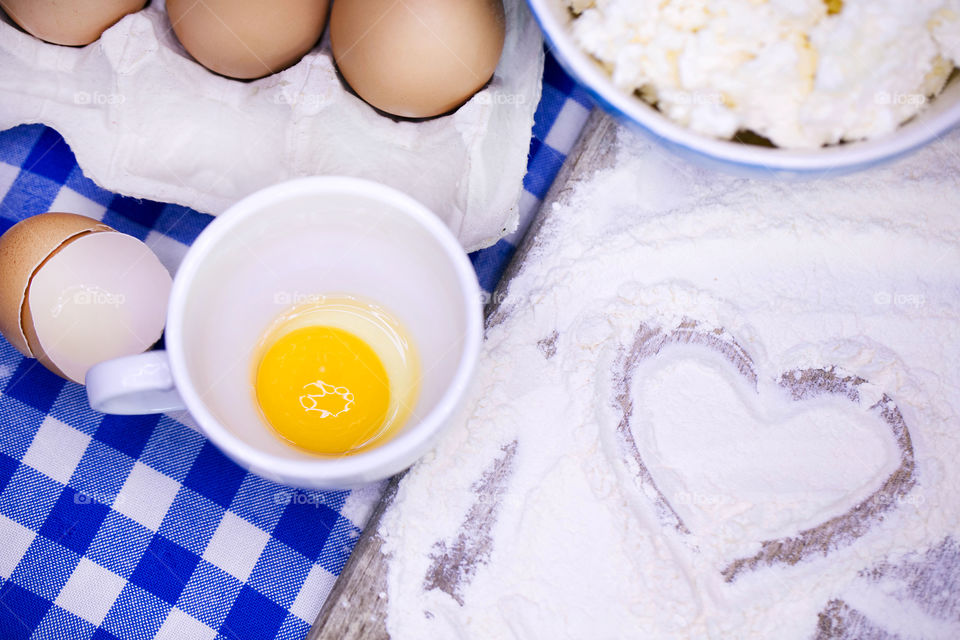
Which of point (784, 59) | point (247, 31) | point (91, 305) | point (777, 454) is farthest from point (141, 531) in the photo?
point (784, 59)

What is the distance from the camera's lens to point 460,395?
2.07 ft

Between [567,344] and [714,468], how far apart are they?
23cm

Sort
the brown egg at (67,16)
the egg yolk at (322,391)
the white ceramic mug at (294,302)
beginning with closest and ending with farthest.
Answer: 1. the white ceramic mug at (294,302)
2. the egg yolk at (322,391)
3. the brown egg at (67,16)

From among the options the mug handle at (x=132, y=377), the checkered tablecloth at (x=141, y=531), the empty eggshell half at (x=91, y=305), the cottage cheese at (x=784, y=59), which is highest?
the cottage cheese at (x=784, y=59)

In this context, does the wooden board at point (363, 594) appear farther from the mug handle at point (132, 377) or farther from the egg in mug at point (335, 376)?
the mug handle at point (132, 377)

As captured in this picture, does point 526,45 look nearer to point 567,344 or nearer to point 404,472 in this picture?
point 567,344

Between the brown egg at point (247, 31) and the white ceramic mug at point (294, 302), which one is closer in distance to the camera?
the white ceramic mug at point (294, 302)

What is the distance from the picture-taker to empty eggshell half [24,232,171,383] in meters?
0.87

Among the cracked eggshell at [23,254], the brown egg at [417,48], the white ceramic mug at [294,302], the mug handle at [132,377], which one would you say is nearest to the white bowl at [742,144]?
the brown egg at [417,48]

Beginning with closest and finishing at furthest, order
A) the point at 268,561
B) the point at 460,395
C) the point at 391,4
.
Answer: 1. the point at 460,395
2. the point at 391,4
3. the point at 268,561

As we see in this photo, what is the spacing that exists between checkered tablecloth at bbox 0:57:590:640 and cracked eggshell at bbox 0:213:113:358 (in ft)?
0.42

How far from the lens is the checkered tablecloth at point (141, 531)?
2.99 feet

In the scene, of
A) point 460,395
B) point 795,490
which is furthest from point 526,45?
point 795,490

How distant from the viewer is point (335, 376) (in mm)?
796
